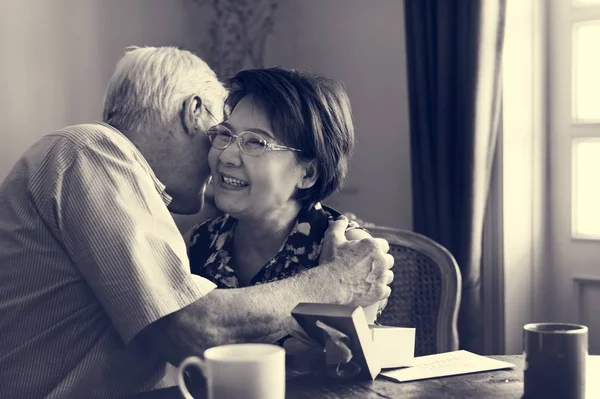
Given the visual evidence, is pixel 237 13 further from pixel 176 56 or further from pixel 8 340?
pixel 8 340

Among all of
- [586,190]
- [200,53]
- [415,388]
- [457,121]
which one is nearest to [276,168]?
[415,388]

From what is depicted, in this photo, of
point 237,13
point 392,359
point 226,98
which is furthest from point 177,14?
point 392,359

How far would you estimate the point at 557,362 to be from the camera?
1122mm

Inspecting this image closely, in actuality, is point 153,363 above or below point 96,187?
below

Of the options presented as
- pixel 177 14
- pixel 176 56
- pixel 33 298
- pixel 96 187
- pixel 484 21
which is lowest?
pixel 33 298

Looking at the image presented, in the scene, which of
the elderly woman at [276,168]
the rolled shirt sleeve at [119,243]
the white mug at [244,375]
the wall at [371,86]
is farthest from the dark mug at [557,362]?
the wall at [371,86]

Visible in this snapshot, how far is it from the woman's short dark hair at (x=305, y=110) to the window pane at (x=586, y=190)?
1275mm

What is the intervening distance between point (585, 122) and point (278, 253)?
1.46 metres

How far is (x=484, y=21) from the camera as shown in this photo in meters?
2.48

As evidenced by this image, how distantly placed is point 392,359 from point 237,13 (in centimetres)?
218

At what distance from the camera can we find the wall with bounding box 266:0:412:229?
2.97 meters

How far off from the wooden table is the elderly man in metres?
0.13

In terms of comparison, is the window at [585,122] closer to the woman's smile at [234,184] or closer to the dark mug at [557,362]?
the woman's smile at [234,184]

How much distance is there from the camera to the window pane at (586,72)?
8.86 ft
